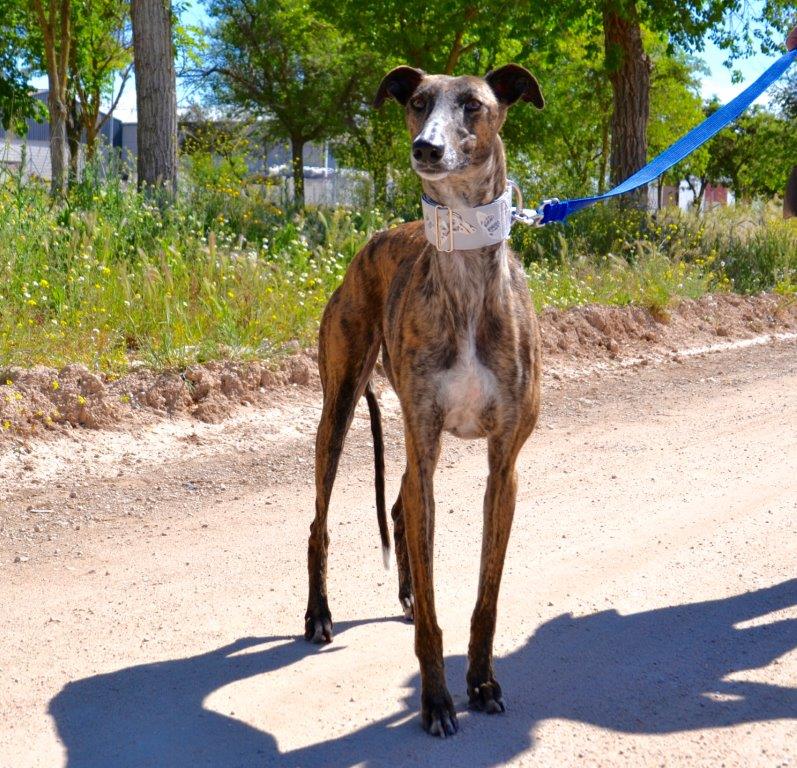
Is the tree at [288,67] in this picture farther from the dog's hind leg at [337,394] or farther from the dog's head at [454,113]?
the dog's head at [454,113]

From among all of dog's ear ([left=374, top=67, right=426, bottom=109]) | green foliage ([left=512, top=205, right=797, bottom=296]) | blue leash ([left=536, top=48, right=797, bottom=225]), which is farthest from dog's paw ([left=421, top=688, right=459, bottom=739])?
green foliage ([left=512, top=205, right=797, bottom=296])

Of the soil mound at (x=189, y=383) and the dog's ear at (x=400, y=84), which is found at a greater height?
the dog's ear at (x=400, y=84)

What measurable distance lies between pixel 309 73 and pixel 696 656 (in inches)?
1026

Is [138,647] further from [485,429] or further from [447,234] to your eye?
[447,234]

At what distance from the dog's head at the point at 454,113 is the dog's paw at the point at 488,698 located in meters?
1.60

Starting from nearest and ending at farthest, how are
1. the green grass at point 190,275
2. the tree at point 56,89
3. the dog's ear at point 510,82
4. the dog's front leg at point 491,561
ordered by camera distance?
the dog's front leg at point 491,561, the dog's ear at point 510,82, the green grass at point 190,275, the tree at point 56,89

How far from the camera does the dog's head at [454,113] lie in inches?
124

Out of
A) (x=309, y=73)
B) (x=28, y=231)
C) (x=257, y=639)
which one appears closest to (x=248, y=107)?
(x=309, y=73)

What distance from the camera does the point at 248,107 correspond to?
3030 cm

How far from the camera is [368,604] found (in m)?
4.38

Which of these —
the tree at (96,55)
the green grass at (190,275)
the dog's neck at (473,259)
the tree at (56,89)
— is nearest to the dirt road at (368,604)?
the green grass at (190,275)

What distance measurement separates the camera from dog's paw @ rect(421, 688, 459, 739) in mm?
3252

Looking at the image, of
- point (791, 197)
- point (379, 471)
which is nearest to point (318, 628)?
point (379, 471)

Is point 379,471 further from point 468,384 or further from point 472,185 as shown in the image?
point 472,185
